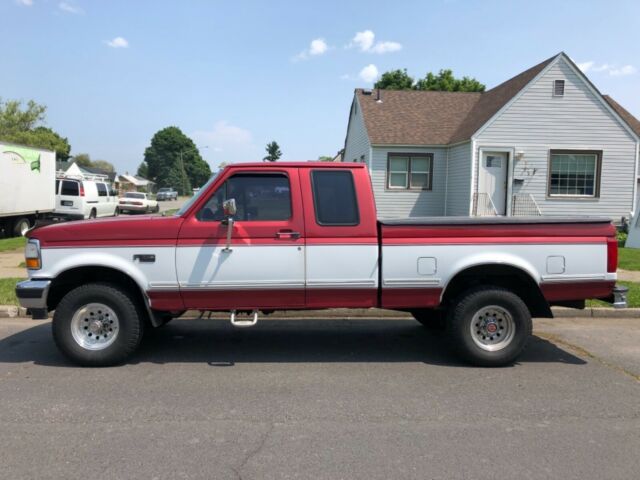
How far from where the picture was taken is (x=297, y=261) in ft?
17.7

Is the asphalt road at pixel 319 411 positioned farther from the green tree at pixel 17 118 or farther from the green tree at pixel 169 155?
the green tree at pixel 169 155

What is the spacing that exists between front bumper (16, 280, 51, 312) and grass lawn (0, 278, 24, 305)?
121 inches

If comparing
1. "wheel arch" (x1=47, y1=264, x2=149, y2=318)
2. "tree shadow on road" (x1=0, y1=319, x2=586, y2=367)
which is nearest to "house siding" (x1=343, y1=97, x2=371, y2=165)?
"tree shadow on road" (x1=0, y1=319, x2=586, y2=367)

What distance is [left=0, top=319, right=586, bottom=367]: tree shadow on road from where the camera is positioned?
5.87 m

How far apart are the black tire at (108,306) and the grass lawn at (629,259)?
10462 millimetres

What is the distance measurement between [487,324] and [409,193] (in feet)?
48.5

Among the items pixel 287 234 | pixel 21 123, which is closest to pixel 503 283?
pixel 287 234

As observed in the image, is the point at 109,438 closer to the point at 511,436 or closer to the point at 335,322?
the point at 511,436

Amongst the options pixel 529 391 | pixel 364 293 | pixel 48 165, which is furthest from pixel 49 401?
pixel 48 165

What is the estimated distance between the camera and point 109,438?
3852 millimetres

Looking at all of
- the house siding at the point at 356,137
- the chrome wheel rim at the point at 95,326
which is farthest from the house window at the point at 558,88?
the chrome wheel rim at the point at 95,326

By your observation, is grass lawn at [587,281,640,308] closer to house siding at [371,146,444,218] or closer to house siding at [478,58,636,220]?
house siding at [478,58,636,220]

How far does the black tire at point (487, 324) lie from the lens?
217 inches

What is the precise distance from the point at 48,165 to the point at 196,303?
17.9 metres
